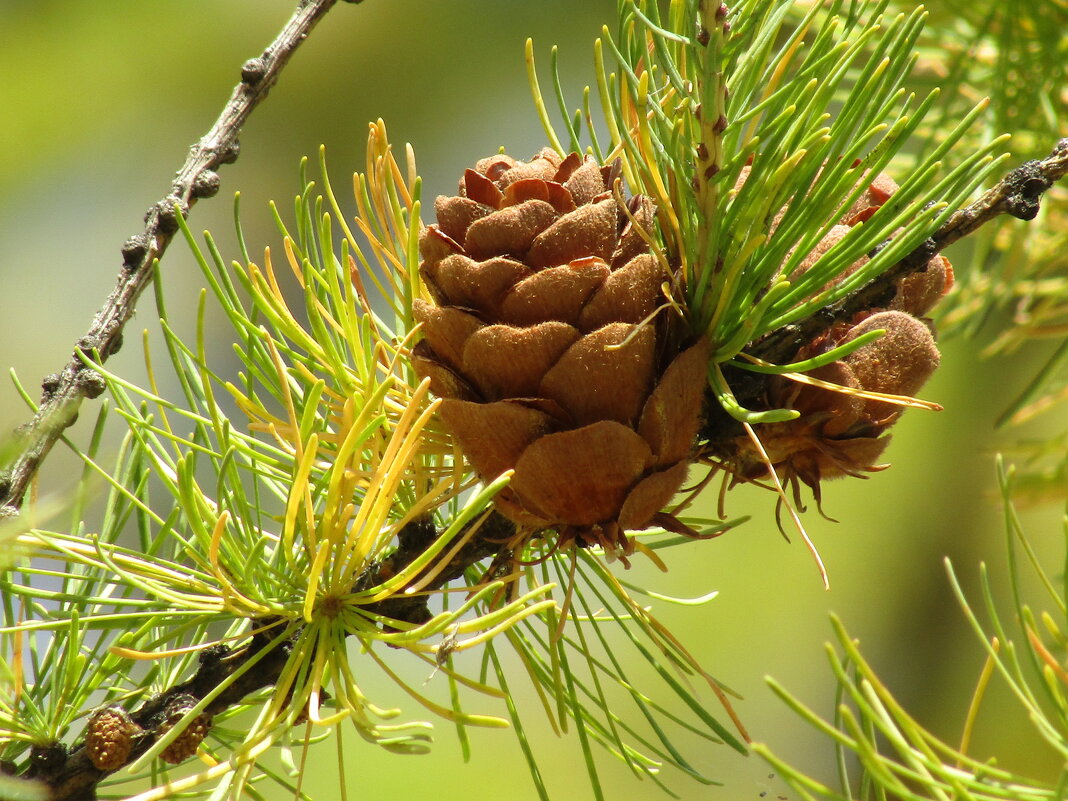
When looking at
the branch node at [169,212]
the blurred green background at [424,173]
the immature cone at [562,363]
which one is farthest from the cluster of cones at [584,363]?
the blurred green background at [424,173]

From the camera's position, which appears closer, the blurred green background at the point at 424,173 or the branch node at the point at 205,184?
the branch node at the point at 205,184

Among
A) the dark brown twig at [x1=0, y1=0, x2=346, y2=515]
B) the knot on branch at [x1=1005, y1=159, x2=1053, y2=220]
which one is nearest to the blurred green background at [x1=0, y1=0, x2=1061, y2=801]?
the dark brown twig at [x1=0, y1=0, x2=346, y2=515]

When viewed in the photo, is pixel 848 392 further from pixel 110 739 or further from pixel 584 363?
pixel 110 739

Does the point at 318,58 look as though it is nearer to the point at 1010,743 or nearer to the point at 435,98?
the point at 435,98

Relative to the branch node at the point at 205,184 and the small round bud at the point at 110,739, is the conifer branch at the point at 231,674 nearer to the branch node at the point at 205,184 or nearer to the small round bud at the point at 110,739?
the small round bud at the point at 110,739

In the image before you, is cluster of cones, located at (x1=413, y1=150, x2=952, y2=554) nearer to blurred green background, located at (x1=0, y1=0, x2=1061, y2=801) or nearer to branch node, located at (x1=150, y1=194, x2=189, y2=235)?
branch node, located at (x1=150, y1=194, x2=189, y2=235)
